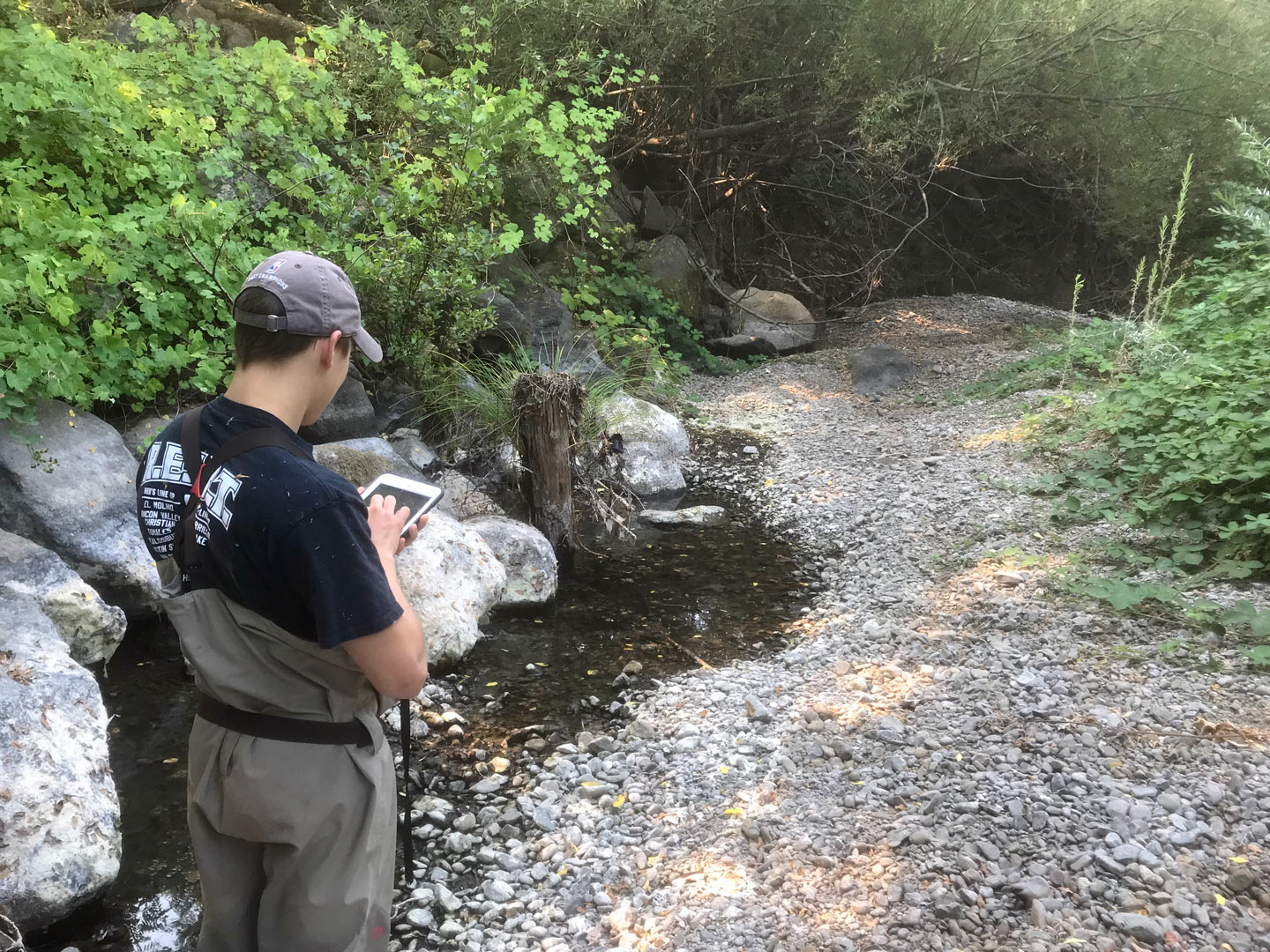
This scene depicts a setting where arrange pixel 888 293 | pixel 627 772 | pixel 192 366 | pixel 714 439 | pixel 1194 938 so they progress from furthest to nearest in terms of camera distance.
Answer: pixel 888 293 < pixel 714 439 < pixel 192 366 < pixel 627 772 < pixel 1194 938

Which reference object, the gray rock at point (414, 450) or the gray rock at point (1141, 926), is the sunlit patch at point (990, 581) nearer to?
the gray rock at point (1141, 926)

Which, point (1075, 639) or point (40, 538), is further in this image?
point (40, 538)

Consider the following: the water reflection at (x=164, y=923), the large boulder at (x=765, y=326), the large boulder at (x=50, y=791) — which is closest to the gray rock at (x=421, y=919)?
the water reflection at (x=164, y=923)

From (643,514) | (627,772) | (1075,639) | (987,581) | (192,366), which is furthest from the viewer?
(643,514)

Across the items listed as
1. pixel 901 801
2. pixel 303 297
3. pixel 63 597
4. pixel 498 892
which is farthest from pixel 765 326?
pixel 303 297

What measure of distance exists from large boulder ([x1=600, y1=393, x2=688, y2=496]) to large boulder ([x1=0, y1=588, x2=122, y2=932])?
417 cm

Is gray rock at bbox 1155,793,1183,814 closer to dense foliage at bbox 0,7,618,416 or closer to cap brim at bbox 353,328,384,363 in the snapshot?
cap brim at bbox 353,328,384,363

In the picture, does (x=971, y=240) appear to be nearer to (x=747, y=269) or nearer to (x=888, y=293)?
(x=888, y=293)

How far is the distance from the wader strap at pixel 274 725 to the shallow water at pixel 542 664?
1.45m

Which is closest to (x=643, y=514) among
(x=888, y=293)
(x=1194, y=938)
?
(x=1194, y=938)

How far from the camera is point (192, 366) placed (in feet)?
15.9

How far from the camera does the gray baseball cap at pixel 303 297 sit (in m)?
1.42

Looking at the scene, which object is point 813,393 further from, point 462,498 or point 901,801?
point 901,801

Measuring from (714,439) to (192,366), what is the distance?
4725 millimetres
